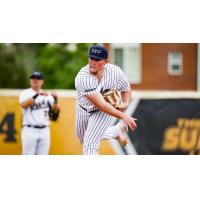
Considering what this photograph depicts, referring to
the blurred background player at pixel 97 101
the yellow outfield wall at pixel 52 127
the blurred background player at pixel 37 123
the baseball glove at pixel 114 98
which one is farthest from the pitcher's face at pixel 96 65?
the yellow outfield wall at pixel 52 127

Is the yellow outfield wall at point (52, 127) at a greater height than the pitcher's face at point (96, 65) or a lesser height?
lesser

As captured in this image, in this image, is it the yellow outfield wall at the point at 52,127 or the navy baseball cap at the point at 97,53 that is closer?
the navy baseball cap at the point at 97,53

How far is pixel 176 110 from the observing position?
52.5 ft

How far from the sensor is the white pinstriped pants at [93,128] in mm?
8789

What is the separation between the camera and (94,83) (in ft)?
27.7

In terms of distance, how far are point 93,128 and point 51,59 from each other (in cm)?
3009

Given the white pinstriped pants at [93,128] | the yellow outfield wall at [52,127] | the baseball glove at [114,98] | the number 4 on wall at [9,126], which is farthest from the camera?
the number 4 on wall at [9,126]

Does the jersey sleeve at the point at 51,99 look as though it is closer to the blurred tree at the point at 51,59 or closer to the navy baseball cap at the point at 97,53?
the navy baseball cap at the point at 97,53

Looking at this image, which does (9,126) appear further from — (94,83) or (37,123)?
(94,83)

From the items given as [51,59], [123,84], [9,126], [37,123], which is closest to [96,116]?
[123,84]

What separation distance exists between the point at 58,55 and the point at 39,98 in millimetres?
26340
